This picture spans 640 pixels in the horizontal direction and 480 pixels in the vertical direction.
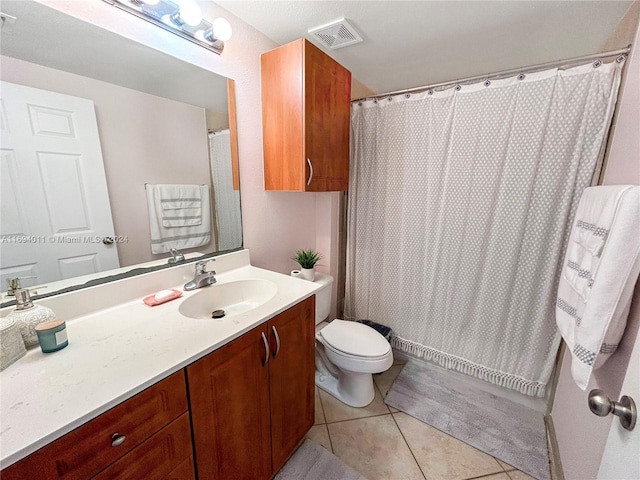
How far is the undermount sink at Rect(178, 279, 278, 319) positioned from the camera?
1.19 metres

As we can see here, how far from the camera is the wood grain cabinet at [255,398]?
2.72 ft

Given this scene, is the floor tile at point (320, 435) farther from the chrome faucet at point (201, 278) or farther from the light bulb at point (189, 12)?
the light bulb at point (189, 12)

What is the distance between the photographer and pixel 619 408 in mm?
515

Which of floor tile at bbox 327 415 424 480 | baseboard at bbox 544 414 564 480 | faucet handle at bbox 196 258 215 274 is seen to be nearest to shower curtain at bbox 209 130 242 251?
faucet handle at bbox 196 258 215 274

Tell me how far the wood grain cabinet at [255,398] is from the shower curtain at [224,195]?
0.60 metres

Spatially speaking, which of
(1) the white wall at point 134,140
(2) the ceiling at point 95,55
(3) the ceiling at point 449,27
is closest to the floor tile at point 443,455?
(1) the white wall at point 134,140

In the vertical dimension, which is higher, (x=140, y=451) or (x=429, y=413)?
(x=140, y=451)

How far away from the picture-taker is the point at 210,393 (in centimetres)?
83

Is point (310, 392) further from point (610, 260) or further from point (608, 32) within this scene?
point (608, 32)

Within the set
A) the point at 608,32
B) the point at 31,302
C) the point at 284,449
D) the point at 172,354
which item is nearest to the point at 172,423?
the point at 172,354

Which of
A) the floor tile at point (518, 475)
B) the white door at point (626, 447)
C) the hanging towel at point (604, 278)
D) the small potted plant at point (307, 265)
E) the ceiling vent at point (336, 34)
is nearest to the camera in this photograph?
the white door at point (626, 447)

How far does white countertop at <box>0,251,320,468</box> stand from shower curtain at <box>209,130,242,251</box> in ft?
1.50

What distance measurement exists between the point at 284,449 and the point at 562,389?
146cm

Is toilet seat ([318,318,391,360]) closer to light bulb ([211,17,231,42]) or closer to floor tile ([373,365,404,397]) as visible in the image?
floor tile ([373,365,404,397])
